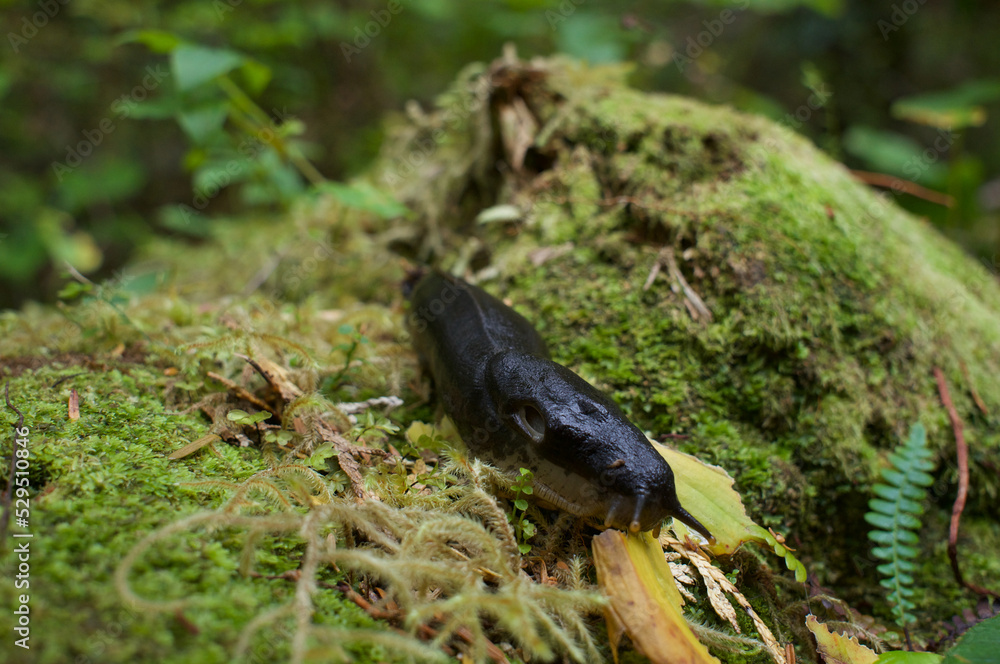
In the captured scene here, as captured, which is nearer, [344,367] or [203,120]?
[344,367]

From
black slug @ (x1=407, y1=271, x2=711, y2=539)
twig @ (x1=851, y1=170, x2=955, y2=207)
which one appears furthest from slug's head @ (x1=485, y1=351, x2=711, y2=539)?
twig @ (x1=851, y1=170, x2=955, y2=207)

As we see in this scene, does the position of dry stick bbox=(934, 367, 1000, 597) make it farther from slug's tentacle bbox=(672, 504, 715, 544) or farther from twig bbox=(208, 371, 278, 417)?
twig bbox=(208, 371, 278, 417)

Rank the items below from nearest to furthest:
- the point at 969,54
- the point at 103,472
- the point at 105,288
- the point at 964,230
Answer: the point at 103,472
the point at 105,288
the point at 964,230
the point at 969,54

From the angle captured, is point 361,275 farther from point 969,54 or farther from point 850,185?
point 969,54

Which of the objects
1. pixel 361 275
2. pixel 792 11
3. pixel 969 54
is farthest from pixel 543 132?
pixel 969 54

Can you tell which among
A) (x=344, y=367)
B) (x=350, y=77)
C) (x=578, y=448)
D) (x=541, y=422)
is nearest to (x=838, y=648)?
(x=578, y=448)

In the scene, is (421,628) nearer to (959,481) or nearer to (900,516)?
(900,516)

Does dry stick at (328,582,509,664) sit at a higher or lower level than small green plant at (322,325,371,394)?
lower
